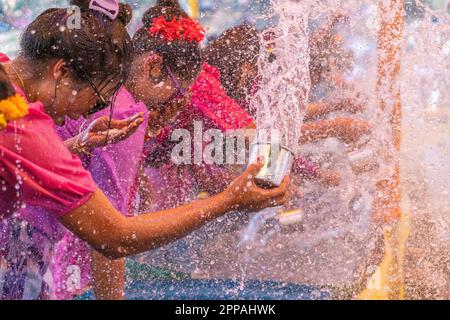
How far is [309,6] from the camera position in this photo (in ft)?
9.59

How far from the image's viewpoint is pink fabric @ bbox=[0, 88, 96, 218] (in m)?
1.32

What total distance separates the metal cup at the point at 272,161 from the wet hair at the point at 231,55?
1.00 m

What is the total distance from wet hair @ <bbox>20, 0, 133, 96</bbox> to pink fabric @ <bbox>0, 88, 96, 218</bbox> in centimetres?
12

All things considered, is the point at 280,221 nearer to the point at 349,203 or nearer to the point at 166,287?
the point at 349,203

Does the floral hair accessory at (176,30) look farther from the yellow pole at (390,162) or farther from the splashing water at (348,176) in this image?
the yellow pole at (390,162)

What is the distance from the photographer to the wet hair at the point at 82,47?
4.75ft

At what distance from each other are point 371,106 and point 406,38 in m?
0.51

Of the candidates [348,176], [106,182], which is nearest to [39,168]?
[106,182]

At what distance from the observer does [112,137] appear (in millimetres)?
1779

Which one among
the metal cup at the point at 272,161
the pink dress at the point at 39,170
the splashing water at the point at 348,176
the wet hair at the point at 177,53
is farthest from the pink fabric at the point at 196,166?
the pink dress at the point at 39,170

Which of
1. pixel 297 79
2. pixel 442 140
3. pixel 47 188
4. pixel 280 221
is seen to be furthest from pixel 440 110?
pixel 47 188

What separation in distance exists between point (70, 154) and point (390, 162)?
1558mm

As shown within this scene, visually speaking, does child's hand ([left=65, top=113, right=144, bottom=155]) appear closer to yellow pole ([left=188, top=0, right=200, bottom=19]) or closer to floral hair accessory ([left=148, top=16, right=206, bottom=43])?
floral hair accessory ([left=148, top=16, right=206, bottom=43])

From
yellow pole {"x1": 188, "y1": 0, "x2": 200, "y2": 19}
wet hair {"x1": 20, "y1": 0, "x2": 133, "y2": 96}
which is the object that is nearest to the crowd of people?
wet hair {"x1": 20, "y1": 0, "x2": 133, "y2": 96}
